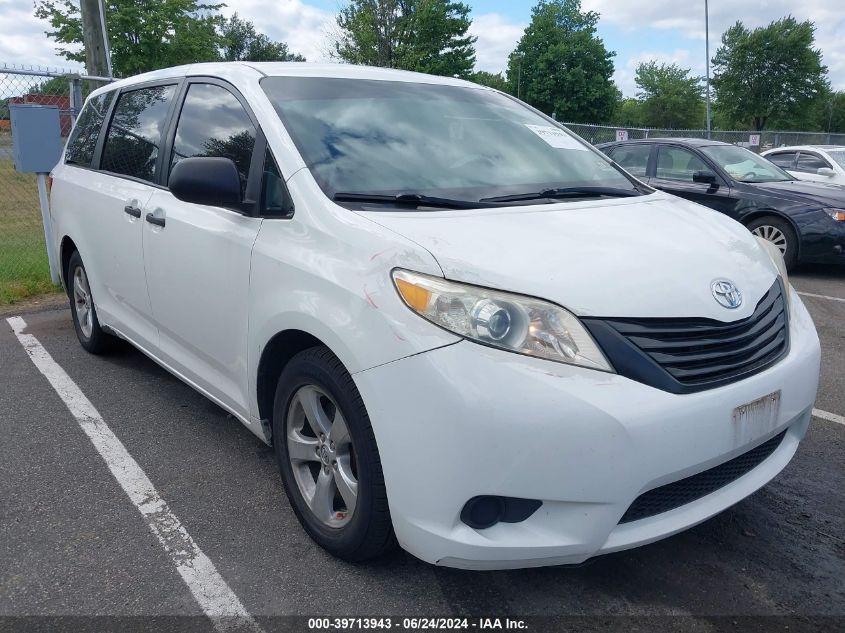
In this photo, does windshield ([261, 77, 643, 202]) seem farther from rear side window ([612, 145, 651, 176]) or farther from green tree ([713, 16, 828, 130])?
green tree ([713, 16, 828, 130])

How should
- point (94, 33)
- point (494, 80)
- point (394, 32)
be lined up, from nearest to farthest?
point (94, 33) → point (394, 32) → point (494, 80)

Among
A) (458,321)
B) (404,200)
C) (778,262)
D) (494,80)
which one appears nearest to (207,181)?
(404,200)

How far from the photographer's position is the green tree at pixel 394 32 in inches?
1172

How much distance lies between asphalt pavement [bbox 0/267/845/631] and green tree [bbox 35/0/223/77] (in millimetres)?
27702

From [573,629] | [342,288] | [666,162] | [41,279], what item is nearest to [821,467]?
[573,629]

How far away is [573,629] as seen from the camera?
2.24 m

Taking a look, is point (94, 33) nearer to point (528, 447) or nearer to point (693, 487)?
point (528, 447)

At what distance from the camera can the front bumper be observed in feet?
6.40

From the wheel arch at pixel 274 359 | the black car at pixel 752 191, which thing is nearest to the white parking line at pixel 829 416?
the wheel arch at pixel 274 359

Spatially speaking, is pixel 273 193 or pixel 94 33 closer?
pixel 273 193

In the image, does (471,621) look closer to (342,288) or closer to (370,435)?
(370,435)

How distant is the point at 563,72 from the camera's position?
184 feet

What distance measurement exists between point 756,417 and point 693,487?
0.30m

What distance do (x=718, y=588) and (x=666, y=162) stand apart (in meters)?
7.59
